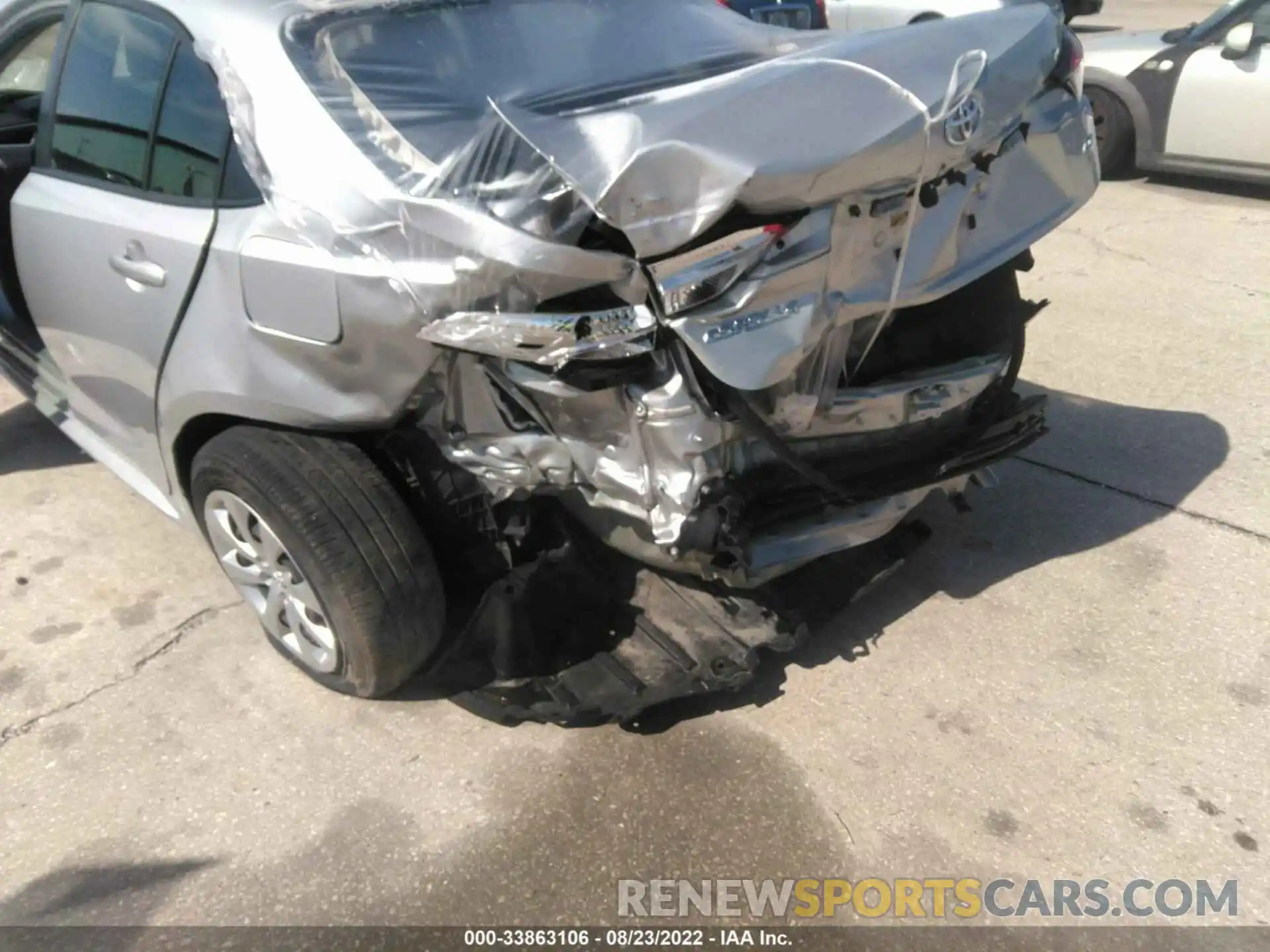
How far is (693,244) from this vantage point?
195 cm

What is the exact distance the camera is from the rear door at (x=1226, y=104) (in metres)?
6.18

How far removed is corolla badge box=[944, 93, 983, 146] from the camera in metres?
2.14

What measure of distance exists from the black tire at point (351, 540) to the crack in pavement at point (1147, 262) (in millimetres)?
4551

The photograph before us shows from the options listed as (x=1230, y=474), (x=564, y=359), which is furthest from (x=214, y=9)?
(x=1230, y=474)

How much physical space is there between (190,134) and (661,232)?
1.34 m

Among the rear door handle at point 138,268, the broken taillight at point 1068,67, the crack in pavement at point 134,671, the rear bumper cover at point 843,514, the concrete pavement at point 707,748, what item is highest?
the broken taillight at point 1068,67

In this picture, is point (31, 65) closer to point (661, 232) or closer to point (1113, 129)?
point (661, 232)

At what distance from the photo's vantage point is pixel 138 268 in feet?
8.50

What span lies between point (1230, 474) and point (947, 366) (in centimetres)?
162

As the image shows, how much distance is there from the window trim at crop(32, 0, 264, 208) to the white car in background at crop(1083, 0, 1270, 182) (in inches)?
222

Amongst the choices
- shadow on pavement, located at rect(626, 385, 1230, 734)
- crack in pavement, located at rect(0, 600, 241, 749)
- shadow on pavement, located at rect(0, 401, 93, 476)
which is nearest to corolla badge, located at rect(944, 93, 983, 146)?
shadow on pavement, located at rect(626, 385, 1230, 734)

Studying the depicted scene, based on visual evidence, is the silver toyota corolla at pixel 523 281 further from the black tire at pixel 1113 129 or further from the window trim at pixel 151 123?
the black tire at pixel 1113 129

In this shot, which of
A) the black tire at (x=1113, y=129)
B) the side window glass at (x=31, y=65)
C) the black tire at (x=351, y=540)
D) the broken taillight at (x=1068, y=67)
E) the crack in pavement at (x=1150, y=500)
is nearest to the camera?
the black tire at (x=351, y=540)

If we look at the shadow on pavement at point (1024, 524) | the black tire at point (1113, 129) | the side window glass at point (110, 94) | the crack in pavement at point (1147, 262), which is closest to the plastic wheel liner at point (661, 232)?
the side window glass at point (110, 94)
